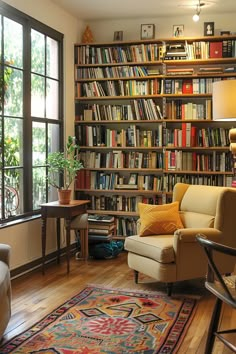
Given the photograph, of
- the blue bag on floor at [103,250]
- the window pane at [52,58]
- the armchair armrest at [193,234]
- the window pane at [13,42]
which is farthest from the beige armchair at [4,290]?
the window pane at [52,58]

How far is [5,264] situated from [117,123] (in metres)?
3.31

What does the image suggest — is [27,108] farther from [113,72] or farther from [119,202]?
[119,202]

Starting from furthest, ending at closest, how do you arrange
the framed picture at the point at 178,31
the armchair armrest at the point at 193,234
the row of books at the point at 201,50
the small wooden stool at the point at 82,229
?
1. the framed picture at the point at 178,31
2. the row of books at the point at 201,50
3. the small wooden stool at the point at 82,229
4. the armchair armrest at the point at 193,234

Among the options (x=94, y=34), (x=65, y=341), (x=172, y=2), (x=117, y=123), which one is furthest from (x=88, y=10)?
(x=65, y=341)

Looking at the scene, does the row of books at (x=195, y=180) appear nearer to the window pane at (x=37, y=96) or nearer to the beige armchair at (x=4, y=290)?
the window pane at (x=37, y=96)

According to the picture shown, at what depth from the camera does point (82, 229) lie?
548 cm

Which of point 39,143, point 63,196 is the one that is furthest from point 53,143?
point 63,196

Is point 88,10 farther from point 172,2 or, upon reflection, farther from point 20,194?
point 20,194

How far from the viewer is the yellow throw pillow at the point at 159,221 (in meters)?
4.64

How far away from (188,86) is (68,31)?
1.64 meters

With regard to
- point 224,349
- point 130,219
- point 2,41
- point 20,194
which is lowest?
point 224,349

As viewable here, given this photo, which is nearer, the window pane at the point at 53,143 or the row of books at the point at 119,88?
the window pane at the point at 53,143

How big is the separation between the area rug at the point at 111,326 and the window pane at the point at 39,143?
5.74ft

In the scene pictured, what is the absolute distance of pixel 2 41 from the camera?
468 cm
